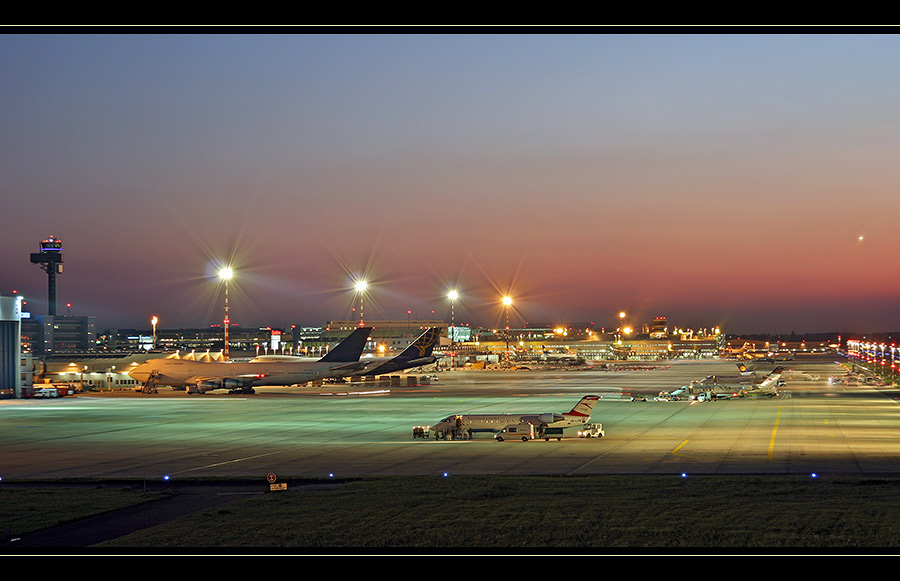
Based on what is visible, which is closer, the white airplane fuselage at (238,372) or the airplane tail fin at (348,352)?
the white airplane fuselage at (238,372)

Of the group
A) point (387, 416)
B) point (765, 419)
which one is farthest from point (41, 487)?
point (765, 419)

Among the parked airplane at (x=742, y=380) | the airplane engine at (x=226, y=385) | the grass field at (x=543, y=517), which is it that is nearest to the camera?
the grass field at (x=543, y=517)

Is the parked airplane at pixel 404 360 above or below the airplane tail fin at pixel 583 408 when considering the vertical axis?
above

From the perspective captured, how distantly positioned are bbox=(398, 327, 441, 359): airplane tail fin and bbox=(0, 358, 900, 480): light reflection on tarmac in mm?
14601

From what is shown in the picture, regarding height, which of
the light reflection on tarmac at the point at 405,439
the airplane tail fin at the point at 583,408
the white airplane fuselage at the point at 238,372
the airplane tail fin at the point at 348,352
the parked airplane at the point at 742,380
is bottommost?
the light reflection on tarmac at the point at 405,439

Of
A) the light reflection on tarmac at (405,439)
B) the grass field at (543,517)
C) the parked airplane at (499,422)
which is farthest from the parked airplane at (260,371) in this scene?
the grass field at (543,517)

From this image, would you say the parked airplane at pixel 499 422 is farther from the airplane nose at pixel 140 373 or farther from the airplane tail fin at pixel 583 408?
the airplane nose at pixel 140 373

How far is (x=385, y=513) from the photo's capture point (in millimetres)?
26375

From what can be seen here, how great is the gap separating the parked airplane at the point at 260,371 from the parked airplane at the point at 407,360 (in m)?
1.88

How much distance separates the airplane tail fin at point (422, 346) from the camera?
111250 mm

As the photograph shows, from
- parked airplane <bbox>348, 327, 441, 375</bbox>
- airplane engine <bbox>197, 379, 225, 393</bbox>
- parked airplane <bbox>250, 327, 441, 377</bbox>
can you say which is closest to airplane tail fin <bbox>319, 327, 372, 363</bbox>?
parked airplane <bbox>250, 327, 441, 377</bbox>

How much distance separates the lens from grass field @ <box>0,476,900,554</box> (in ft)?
71.6
